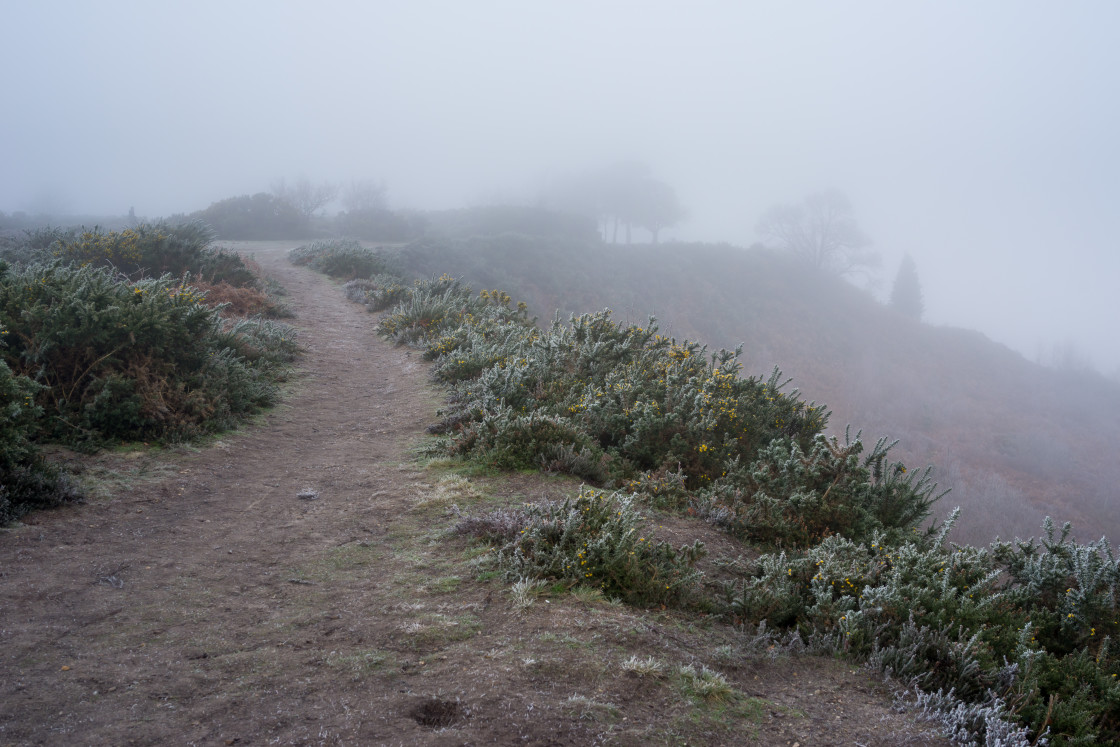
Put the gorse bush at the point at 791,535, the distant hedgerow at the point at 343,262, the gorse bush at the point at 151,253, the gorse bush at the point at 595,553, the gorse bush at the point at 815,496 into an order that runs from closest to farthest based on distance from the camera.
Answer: the gorse bush at the point at 791,535
the gorse bush at the point at 595,553
the gorse bush at the point at 815,496
the gorse bush at the point at 151,253
the distant hedgerow at the point at 343,262

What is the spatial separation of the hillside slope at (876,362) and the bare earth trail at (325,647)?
14.7m

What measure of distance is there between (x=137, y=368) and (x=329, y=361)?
15.7 ft

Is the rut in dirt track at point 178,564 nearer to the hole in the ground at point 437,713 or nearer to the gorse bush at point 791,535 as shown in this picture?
the hole in the ground at point 437,713

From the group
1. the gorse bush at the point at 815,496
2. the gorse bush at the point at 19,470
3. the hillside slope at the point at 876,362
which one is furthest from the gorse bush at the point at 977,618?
the hillside slope at the point at 876,362

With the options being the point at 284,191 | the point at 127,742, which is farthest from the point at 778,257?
the point at 127,742

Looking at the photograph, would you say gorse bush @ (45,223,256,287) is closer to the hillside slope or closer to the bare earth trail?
the bare earth trail

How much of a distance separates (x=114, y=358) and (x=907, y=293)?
55495mm

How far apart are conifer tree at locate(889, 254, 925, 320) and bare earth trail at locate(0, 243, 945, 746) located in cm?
5352

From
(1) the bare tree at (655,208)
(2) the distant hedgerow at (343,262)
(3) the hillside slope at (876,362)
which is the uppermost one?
(1) the bare tree at (655,208)

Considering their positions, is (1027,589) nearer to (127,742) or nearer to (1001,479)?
(127,742)

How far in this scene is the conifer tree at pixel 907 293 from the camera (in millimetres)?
49125

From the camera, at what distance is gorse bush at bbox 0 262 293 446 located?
18.6ft

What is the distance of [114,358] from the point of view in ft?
20.2

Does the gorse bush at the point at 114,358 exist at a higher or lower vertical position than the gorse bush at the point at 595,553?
higher
